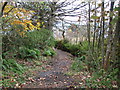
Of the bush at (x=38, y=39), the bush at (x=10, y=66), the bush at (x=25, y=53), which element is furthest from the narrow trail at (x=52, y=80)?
the bush at (x=38, y=39)

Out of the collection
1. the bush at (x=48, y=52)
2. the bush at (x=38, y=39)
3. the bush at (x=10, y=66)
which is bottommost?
the bush at (x=48, y=52)

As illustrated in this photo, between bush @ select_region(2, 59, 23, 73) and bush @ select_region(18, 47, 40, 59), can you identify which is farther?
bush @ select_region(18, 47, 40, 59)

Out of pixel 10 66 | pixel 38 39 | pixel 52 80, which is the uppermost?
pixel 38 39

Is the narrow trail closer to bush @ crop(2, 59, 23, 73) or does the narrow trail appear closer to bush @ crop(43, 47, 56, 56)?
bush @ crop(2, 59, 23, 73)

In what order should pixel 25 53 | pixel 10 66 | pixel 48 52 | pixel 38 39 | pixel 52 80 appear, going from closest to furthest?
pixel 52 80, pixel 10 66, pixel 25 53, pixel 38 39, pixel 48 52

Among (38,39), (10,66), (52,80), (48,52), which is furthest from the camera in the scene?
(48,52)

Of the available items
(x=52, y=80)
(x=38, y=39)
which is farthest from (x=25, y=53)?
(x=52, y=80)

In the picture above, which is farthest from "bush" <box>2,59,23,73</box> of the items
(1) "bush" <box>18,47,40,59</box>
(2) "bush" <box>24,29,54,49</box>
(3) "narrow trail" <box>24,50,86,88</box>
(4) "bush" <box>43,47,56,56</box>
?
(4) "bush" <box>43,47,56,56</box>

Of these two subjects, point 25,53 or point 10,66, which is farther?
point 25,53

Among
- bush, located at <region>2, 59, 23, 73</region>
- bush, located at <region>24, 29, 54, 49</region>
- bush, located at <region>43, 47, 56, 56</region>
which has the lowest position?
bush, located at <region>43, 47, 56, 56</region>

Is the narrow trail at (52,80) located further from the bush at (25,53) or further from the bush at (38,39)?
the bush at (38,39)

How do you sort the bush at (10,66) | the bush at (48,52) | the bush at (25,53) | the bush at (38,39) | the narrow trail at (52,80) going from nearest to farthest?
1. the narrow trail at (52,80)
2. the bush at (10,66)
3. the bush at (25,53)
4. the bush at (38,39)
5. the bush at (48,52)

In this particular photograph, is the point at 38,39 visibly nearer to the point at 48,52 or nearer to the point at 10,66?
the point at 48,52

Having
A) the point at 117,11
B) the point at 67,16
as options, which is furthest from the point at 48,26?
the point at 117,11
